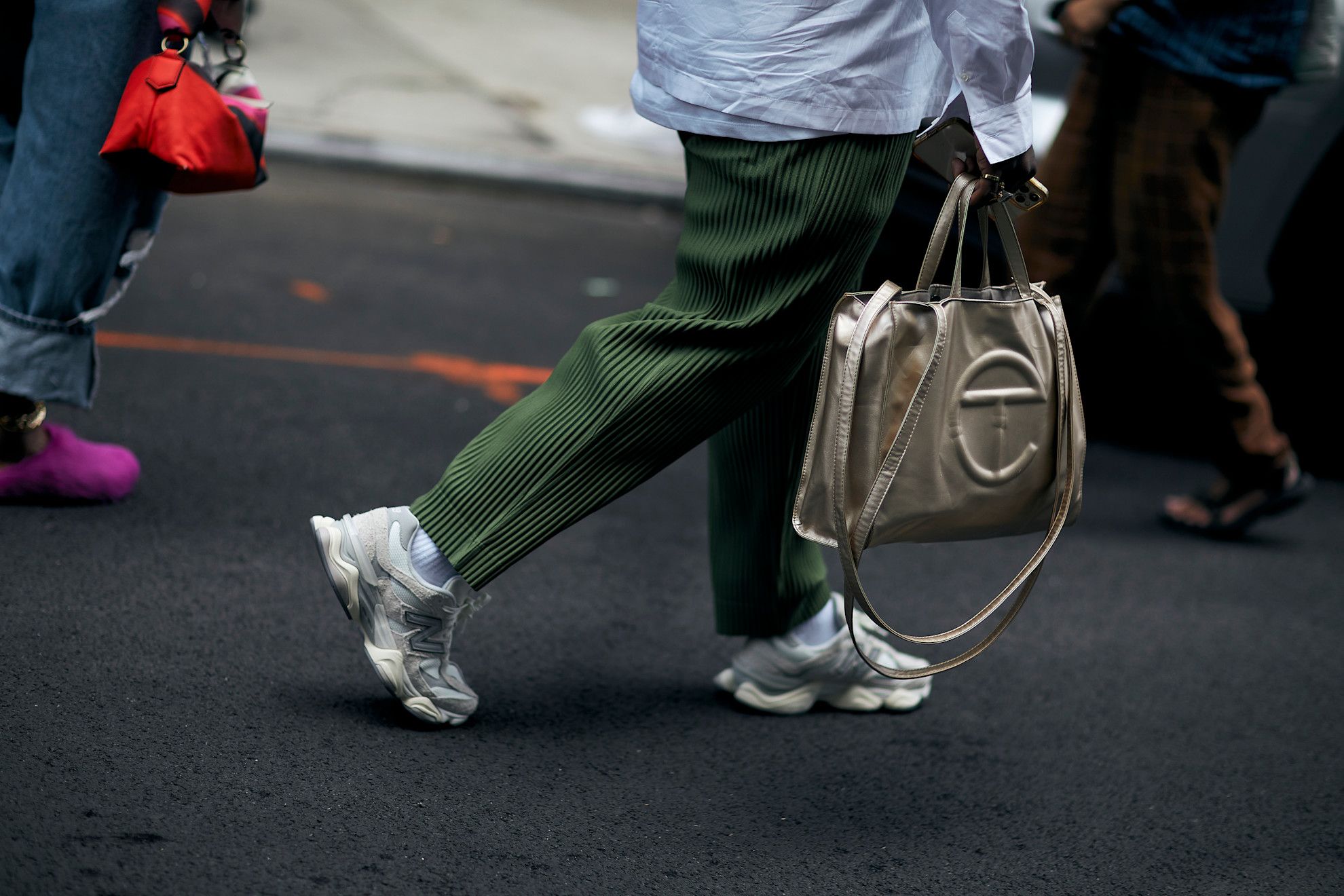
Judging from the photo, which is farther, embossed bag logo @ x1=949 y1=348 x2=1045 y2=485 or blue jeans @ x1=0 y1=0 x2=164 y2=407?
blue jeans @ x1=0 y1=0 x2=164 y2=407

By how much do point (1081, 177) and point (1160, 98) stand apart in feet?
0.87

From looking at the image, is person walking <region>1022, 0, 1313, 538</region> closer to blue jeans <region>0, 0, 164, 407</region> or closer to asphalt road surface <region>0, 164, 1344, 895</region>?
asphalt road surface <region>0, 164, 1344, 895</region>

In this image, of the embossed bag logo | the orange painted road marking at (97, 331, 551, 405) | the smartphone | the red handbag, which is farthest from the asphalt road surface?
the smartphone

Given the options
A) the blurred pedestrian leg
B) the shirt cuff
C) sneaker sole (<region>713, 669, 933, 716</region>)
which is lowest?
sneaker sole (<region>713, 669, 933, 716</region>)

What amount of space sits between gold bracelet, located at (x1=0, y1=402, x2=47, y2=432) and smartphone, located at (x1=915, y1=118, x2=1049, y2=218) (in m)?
1.63

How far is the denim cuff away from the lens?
2.31m

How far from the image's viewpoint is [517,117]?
→ 24.4 ft

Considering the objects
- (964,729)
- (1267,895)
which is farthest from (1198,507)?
(1267,895)

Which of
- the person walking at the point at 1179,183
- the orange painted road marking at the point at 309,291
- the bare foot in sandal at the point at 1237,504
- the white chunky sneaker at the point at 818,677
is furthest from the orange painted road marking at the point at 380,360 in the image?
the bare foot in sandal at the point at 1237,504

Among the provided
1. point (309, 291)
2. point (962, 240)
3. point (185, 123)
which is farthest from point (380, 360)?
point (962, 240)

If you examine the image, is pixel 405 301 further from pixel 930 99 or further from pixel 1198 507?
pixel 930 99

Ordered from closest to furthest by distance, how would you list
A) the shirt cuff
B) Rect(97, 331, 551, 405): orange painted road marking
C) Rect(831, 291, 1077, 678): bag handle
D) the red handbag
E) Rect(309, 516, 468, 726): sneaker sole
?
Rect(831, 291, 1077, 678): bag handle → the shirt cuff → Rect(309, 516, 468, 726): sneaker sole → the red handbag → Rect(97, 331, 551, 405): orange painted road marking

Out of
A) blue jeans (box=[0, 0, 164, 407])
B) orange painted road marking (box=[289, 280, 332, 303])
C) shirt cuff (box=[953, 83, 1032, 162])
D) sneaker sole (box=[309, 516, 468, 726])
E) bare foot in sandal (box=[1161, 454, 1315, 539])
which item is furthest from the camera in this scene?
orange painted road marking (box=[289, 280, 332, 303])

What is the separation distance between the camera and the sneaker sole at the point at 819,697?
229 cm
